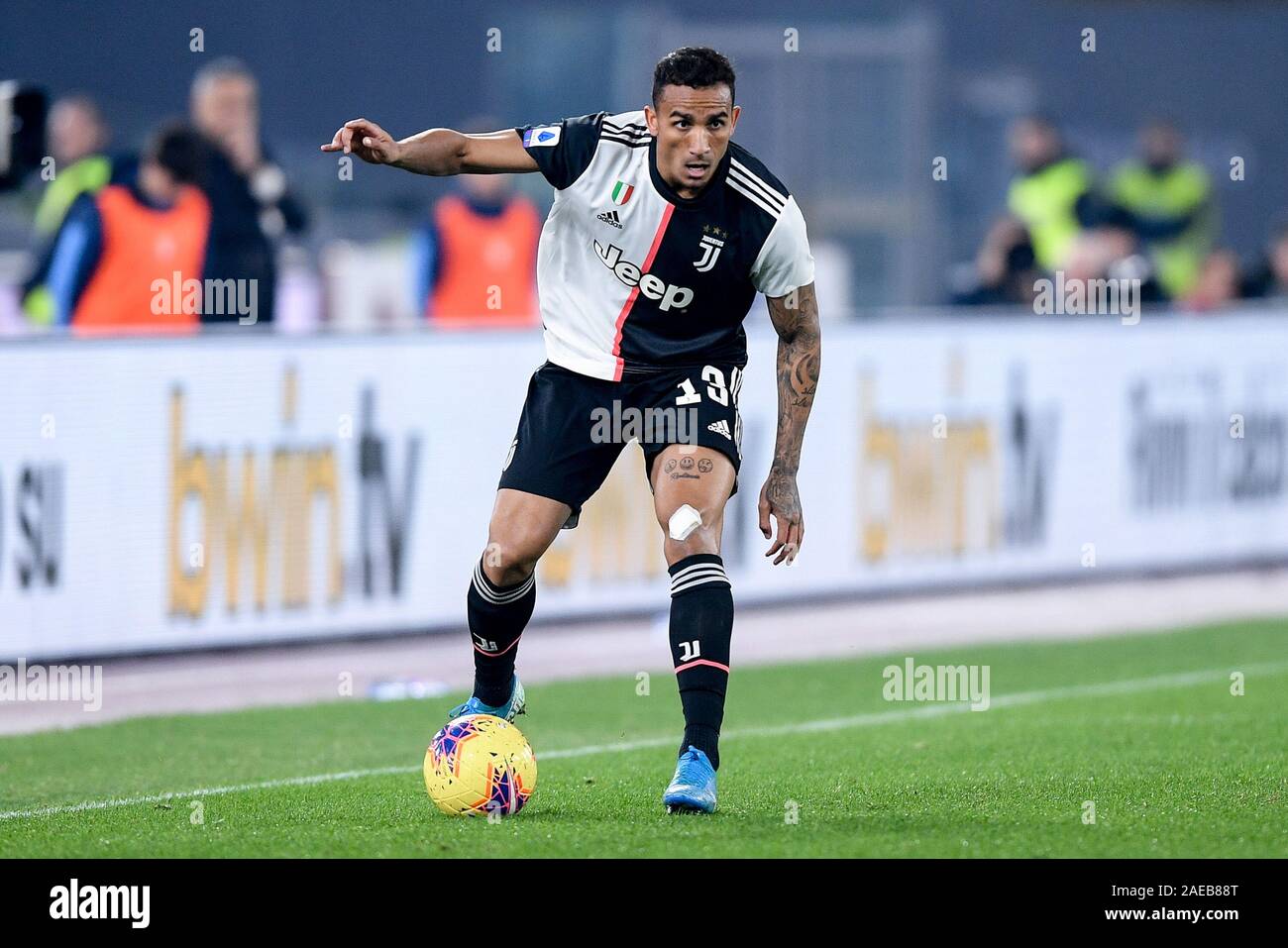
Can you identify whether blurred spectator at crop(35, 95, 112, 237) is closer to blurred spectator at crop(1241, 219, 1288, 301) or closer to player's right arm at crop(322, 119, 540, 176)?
player's right arm at crop(322, 119, 540, 176)

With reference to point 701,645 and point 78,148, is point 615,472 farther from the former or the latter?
point 701,645

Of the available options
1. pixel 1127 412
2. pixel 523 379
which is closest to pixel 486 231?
pixel 523 379

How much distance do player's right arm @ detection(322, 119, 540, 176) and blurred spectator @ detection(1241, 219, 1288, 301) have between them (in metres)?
11.9

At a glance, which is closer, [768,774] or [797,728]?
[768,774]

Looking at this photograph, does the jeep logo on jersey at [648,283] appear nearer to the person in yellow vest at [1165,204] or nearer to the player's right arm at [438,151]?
the player's right arm at [438,151]

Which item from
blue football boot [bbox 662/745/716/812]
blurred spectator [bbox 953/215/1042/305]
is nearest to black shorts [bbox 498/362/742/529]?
blue football boot [bbox 662/745/716/812]

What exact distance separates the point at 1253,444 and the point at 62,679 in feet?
27.0

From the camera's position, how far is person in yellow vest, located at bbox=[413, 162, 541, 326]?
1524 centimetres

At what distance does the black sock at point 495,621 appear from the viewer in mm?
7348

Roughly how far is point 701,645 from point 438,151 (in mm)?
1627

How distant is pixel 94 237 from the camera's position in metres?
12.3
